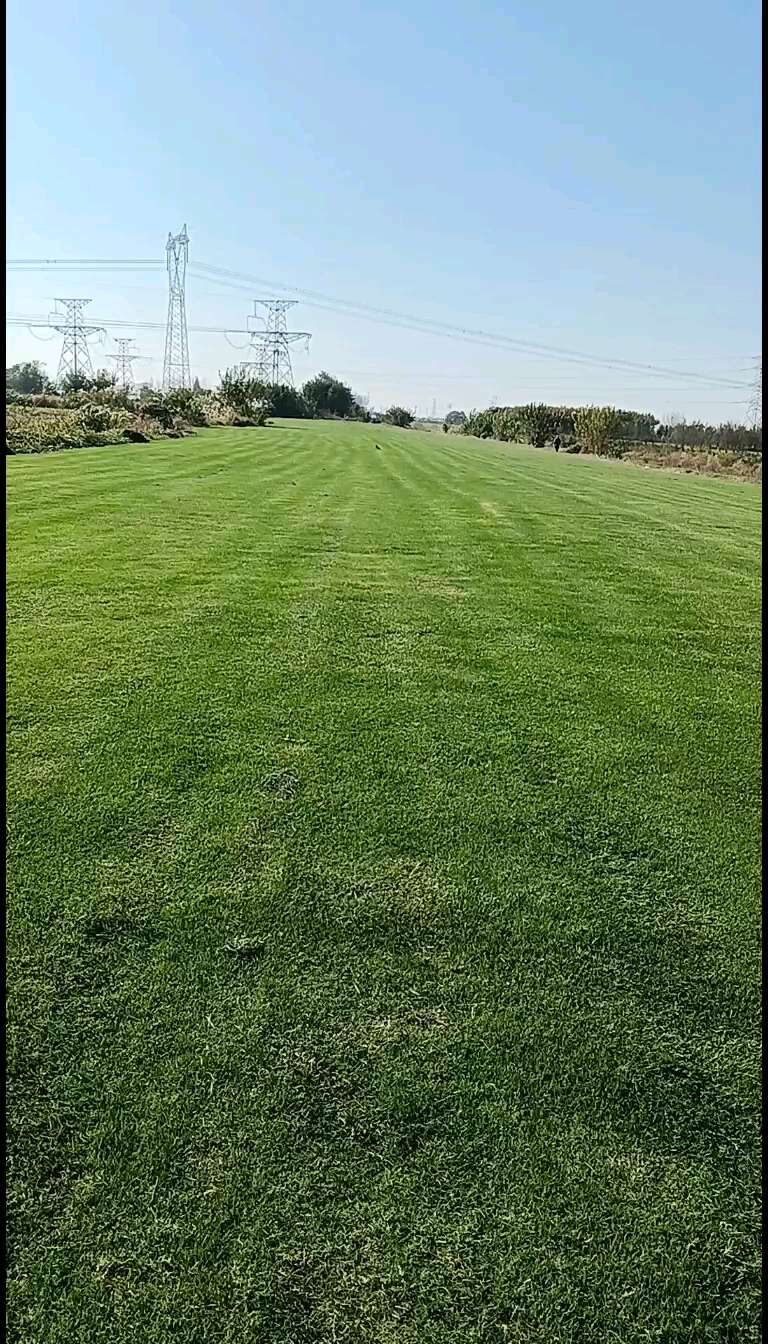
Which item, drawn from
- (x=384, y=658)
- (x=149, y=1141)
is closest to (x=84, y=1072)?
(x=149, y=1141)

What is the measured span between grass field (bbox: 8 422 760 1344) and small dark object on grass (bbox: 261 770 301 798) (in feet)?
0.05

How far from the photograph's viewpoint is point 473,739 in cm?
336

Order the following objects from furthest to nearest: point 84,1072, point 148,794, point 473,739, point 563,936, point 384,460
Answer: point 384,460 → point 473,739 → point 148,794 → point 563,936 → point 84,1072

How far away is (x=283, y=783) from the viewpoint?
2871mm

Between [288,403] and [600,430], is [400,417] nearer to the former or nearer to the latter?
[288,403]

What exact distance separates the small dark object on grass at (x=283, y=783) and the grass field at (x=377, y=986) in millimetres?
15

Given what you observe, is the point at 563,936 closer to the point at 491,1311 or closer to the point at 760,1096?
the point at 760,1096

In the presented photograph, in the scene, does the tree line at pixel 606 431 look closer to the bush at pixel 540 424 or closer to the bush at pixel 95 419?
the bush at pixel 540 424

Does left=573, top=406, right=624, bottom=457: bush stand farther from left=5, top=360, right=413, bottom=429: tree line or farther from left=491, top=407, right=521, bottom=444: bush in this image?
left=5, top=360, right=413, bottom=429: tree line

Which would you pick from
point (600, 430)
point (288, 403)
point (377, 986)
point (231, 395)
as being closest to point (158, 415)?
point (231, 395)

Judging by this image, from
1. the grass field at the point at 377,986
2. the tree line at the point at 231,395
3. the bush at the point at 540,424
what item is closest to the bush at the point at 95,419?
the tree line at the point at 231,395

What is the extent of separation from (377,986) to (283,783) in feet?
3.44

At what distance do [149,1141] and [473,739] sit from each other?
6.84 ft

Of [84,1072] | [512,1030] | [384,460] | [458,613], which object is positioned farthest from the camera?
[384,460]
